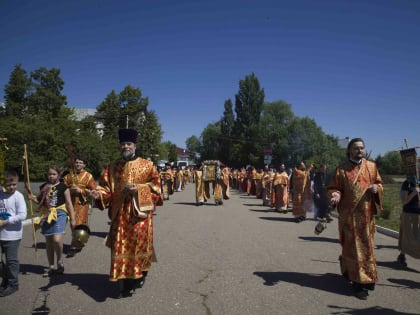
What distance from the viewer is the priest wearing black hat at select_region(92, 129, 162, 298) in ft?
15.7

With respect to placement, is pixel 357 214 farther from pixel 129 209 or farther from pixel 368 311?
pixel 129 209

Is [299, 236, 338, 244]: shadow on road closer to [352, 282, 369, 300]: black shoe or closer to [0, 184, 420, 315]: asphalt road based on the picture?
[0, 184, 420, 315]: asphalt road

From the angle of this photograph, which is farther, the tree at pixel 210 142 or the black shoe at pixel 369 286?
the tree at pixel 210 142

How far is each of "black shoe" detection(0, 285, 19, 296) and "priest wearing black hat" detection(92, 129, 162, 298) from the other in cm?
142

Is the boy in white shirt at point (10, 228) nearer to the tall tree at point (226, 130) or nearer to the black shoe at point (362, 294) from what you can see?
the black shoe at point (362, 294)

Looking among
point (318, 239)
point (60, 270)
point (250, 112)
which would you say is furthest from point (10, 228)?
point (250, 112)

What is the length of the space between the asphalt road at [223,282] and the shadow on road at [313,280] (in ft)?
0.05

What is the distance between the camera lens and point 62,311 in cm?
429

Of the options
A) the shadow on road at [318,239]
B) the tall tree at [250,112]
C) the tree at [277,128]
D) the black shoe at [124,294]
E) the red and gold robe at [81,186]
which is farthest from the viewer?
the tall tree at [250,112]

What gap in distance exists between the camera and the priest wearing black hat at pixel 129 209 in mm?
4797

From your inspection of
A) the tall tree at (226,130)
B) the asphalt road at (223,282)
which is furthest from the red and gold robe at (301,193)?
the tall tree at (226,130)

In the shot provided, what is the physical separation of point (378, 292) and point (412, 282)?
2.97 feet

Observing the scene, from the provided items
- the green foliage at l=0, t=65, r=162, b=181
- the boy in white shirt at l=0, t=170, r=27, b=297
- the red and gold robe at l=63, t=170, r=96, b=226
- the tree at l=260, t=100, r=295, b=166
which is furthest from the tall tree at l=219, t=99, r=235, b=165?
the boy in white shirt at l=0, t=170, r=27, b=297

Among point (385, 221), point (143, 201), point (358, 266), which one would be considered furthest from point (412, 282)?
point (385, 221)
